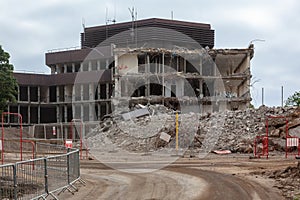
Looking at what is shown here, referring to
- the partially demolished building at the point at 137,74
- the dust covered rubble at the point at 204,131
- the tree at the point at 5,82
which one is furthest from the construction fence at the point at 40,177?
the partially demolished building at the point at 137,74

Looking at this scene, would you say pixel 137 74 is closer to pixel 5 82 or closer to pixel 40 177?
pixel 5 82

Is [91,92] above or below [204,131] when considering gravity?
above

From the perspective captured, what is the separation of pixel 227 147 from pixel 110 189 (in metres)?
20.7

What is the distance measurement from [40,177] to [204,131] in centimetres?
2528

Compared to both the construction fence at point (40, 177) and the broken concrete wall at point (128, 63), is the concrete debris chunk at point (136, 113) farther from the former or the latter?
the construction fence at point (40, 177)

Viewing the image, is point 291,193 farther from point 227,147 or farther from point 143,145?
point 143,145

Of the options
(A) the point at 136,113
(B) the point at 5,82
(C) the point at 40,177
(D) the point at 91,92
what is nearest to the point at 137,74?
(D) the point at 91,92

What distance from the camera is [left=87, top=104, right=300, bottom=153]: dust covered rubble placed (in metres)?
32.3

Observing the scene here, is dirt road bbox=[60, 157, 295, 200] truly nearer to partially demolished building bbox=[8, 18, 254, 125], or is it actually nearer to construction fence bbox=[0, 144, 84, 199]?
construction fence bbox=[0, 144, 84, 199]

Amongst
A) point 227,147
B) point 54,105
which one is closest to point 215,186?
point 227,147

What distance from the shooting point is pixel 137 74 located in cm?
5631

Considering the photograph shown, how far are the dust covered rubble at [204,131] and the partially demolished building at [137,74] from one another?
14166 mm

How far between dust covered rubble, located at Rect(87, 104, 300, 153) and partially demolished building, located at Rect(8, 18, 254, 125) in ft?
46.5

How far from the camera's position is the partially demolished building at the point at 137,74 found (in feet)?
186
